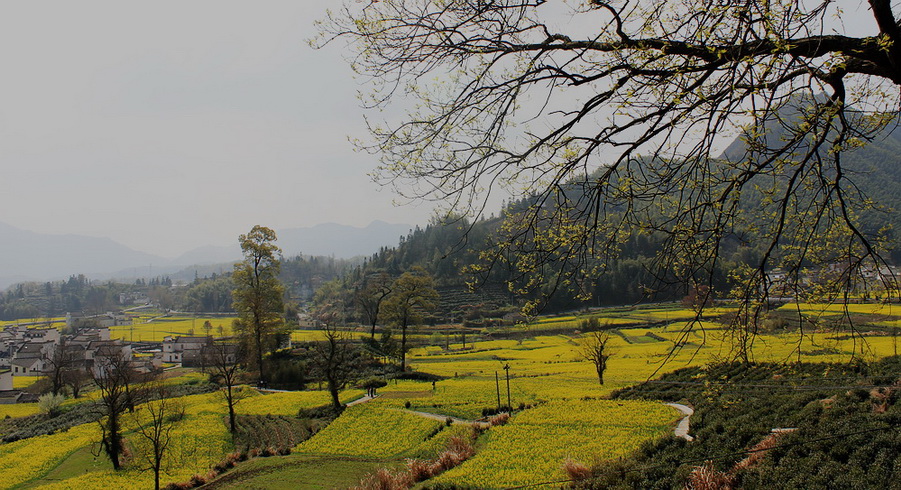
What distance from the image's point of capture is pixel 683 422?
1773cm

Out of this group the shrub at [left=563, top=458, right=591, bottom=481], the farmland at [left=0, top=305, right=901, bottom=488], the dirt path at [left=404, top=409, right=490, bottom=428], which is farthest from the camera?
the dirt path at [left=404, top=409, right=490, bottom=428]

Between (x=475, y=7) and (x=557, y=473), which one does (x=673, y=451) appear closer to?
(x=557, y=473)

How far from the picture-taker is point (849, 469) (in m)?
8.22

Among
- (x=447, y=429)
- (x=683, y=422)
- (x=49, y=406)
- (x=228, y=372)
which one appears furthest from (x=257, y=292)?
(x=683, y=422)

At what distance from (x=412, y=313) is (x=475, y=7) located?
36.6m

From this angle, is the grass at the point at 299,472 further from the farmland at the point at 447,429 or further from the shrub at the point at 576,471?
the shrub at the point at 576,471

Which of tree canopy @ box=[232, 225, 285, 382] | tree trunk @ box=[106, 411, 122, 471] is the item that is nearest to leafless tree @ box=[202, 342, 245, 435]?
tree canopy @ box=[232, 225, 285, 382]

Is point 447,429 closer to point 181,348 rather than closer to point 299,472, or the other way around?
point 299,472

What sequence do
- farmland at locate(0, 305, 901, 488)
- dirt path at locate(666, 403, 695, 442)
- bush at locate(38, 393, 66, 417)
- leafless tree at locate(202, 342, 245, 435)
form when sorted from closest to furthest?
dirt path at locate(666, 403, 695, 442), farmland at locate(0, 305, 901, 488), leafless tree at locate(202, 342, 245, 435), bush at locate(38, 393, 66, 417)

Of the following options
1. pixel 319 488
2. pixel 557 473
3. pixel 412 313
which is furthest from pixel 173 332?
pixel 557 473

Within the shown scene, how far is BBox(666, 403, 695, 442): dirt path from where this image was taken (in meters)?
15.0

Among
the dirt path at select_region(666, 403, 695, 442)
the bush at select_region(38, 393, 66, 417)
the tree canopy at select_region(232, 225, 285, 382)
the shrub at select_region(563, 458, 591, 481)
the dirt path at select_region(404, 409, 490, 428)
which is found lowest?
the bush at select_region(38, 393, 66, 417)

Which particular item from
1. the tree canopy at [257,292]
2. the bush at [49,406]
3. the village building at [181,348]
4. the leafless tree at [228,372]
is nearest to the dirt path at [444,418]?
the leafless tree at [228,372]

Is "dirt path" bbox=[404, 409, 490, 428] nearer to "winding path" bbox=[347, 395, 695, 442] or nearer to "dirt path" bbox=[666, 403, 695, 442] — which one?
"winding path" bbox=[347, 395, 695, 442]
